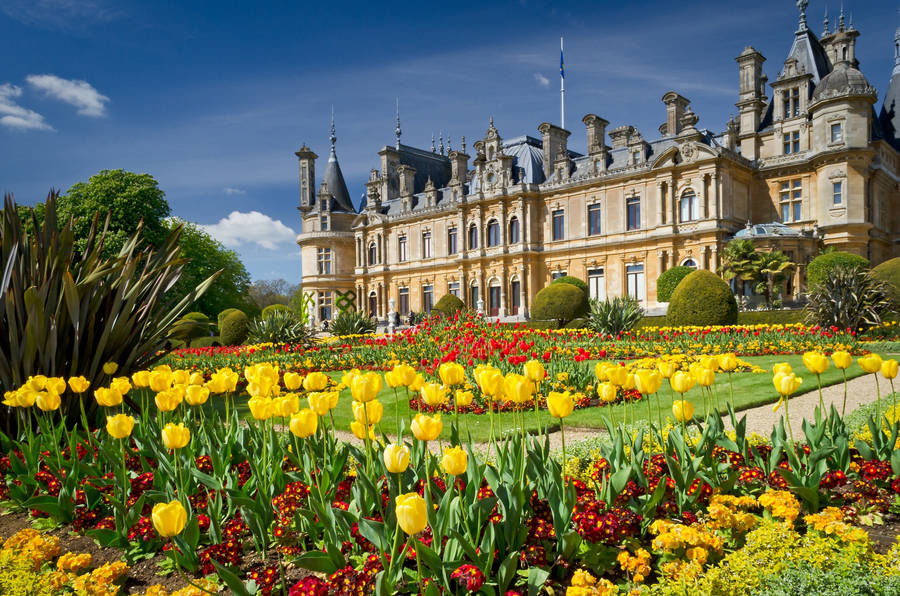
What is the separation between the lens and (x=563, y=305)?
22.4 m

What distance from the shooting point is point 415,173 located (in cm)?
4078

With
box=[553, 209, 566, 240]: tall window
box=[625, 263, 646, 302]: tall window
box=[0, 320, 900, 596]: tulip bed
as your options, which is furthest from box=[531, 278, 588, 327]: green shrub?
box=[0, 320, 900, 596]: tulip bed

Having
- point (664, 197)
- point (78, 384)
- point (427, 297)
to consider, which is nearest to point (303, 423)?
point (78, 384)

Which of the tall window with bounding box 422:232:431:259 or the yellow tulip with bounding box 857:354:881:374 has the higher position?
the tall window with bounding box 422:232:431:259

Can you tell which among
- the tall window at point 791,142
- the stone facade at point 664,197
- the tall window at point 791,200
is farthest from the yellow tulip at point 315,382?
the tall window at point 791,142

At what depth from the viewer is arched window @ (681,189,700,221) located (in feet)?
86.0

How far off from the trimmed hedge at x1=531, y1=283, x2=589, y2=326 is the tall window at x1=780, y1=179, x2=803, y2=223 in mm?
10647

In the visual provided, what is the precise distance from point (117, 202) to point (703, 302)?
2676 centimetres

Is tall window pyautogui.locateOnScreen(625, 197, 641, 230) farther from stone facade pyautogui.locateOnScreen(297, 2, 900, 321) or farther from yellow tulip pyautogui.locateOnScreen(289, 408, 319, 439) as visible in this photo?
yellow tulip pyautogui.locateOnScreen(289, 408, 319, 439)

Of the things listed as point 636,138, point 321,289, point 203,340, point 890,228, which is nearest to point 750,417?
point 203,340

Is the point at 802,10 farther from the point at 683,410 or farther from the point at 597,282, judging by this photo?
the point at 683,410

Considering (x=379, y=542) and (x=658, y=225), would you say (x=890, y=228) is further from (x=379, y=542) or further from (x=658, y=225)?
(x=379, y=542)

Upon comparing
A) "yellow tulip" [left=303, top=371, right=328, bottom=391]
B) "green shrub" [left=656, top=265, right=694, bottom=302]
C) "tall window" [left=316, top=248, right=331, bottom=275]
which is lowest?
"yellow tulip" [left=303, top=371, right=328, bottom=391]

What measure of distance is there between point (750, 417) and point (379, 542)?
17.7ft
